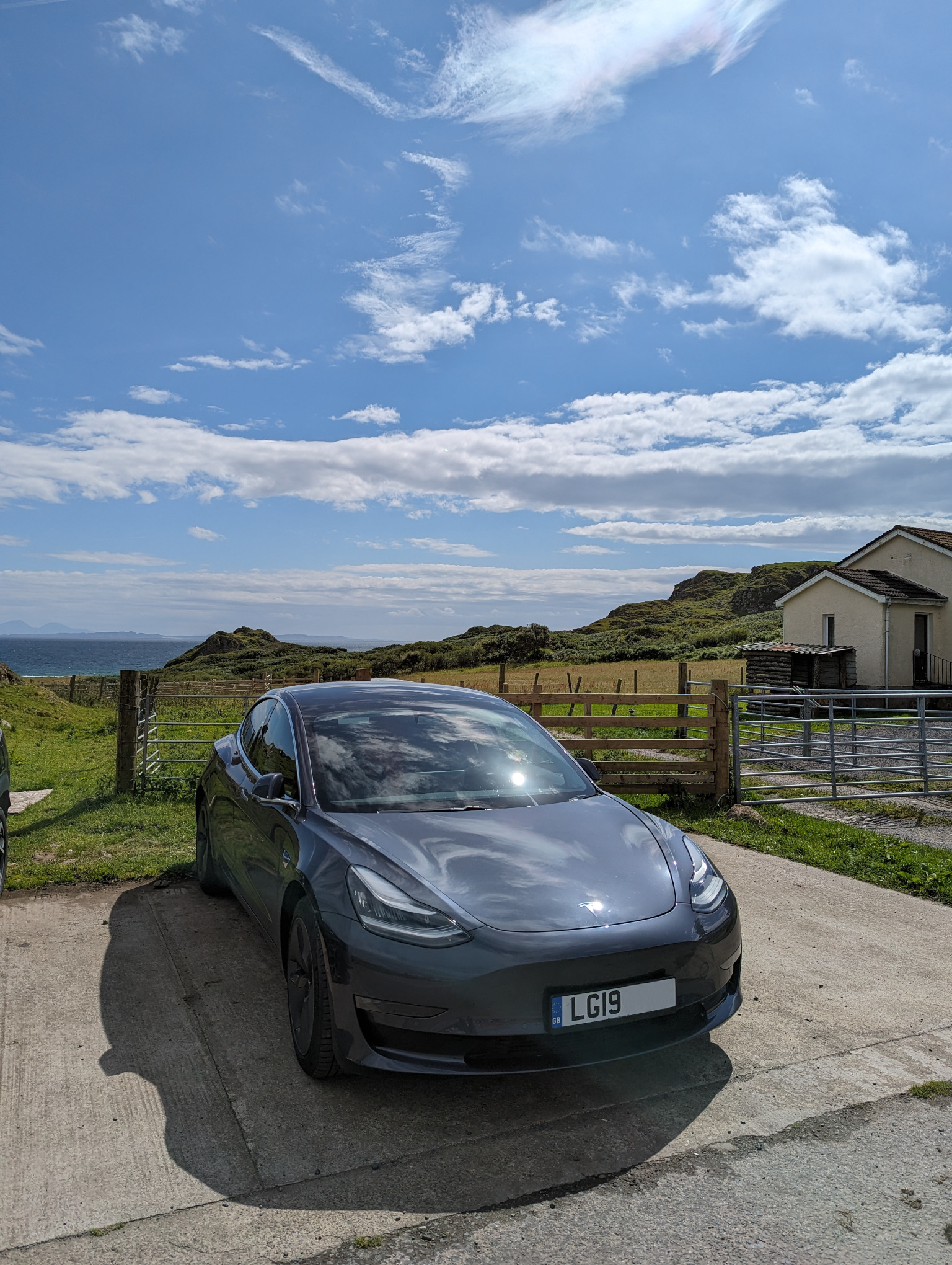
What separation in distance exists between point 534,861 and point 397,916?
0.61 meters

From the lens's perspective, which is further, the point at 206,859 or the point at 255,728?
the point at 206,859

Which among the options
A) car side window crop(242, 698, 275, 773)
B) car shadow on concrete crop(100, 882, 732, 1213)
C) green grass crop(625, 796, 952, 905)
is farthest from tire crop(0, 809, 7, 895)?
green grass crop(625, 796, 952, 905)

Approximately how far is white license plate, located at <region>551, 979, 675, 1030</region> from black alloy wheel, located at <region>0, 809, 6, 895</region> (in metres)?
4.34

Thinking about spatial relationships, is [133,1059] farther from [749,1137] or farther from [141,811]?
[141,811]

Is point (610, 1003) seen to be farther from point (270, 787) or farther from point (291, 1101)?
point (270, 787)

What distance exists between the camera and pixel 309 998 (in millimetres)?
3359

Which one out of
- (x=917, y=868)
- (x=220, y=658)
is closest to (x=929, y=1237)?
(x=917, y=868)

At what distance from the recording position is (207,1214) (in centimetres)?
254

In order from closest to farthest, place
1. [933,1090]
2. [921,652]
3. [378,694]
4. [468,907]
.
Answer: [468,907] < [933,1090] < [378,694] < [921,652]

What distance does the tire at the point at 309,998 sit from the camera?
3238 millimetres

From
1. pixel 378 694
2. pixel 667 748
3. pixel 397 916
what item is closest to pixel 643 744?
pixel 667 748

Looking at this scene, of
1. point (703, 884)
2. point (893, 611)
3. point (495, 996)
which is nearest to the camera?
point (495, 996)

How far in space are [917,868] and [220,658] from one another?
11245cm

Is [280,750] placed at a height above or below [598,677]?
above
